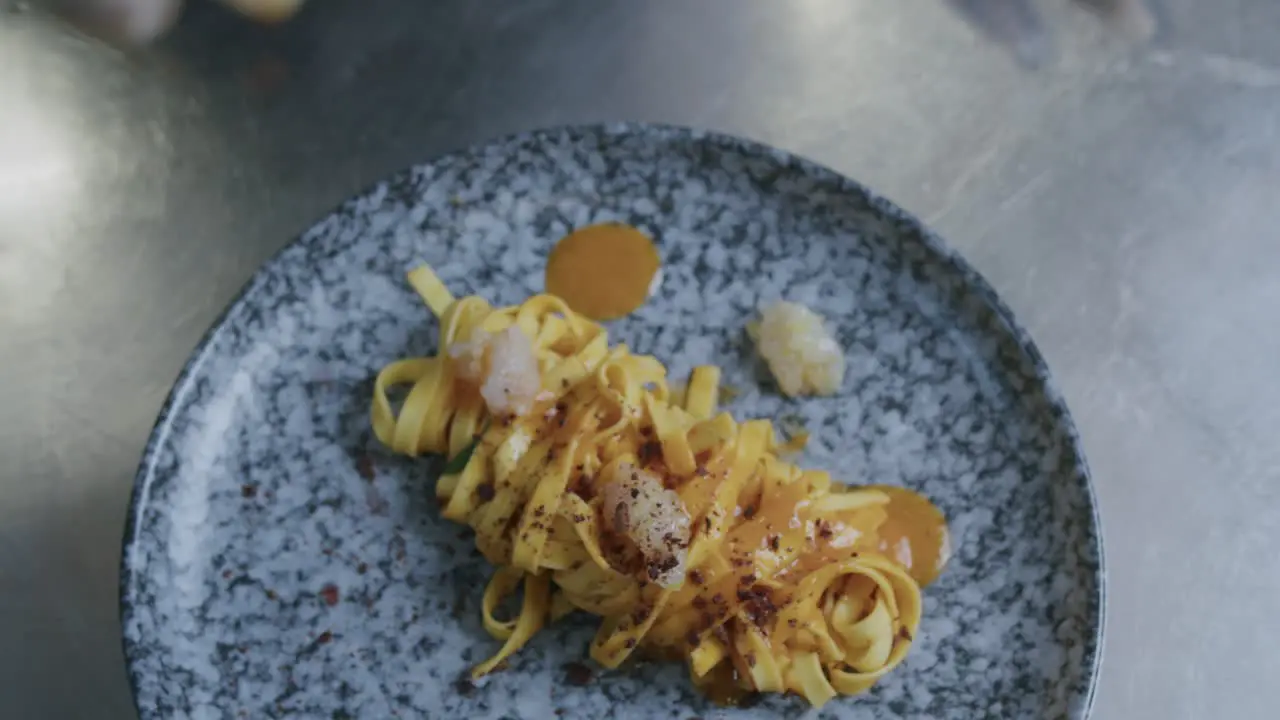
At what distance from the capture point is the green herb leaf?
182cm

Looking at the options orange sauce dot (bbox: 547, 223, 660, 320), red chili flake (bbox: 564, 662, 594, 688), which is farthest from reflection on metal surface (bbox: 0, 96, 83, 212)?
red chili flake (bbox: 564, 662, 594, 688)

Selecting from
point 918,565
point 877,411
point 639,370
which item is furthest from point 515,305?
point 918,565

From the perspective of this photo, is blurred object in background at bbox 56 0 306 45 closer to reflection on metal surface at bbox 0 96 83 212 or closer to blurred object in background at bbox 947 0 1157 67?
reflection on metal surface at bbox 0 96 83 212

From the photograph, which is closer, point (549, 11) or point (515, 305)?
point (515, 305)

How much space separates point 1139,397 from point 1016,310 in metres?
0.29

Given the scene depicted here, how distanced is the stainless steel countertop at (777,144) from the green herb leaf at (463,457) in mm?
710

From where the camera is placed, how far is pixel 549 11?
98.3 inches

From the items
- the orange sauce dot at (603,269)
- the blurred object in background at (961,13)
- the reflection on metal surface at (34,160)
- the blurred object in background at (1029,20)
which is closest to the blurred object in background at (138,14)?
the blurred object in background at (961,13)

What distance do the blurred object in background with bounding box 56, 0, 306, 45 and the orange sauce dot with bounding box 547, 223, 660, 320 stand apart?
0.99 metres

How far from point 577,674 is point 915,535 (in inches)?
24.3

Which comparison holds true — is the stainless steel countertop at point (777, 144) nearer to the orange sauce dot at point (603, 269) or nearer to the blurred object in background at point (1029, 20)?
the blurred object in background at point (1029, 20)

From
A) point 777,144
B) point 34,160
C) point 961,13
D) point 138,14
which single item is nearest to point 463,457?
point 777,144

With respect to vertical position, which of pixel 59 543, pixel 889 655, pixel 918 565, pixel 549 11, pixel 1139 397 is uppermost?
pixel 549 11

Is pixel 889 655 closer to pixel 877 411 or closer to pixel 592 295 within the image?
pixel 877 411
